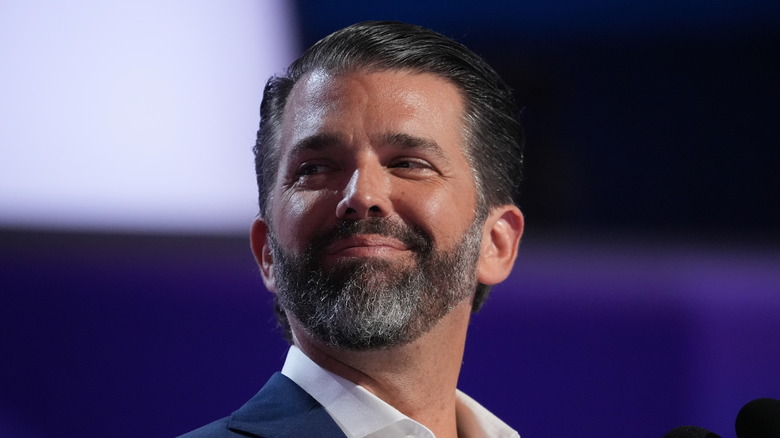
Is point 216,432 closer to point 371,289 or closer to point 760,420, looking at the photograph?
point 371,289

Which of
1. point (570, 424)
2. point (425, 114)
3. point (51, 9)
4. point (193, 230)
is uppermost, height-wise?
point (51, 9)

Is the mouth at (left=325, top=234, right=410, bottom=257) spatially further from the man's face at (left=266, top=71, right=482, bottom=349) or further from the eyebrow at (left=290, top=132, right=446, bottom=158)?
the eyebrow at (left=290, top=132, right=446, bottom=158)

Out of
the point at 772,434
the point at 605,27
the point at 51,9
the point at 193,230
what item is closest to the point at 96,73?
the point at 51,9

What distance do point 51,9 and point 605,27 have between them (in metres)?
1.40

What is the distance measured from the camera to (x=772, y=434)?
125 cm

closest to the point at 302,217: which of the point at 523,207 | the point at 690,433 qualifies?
the point at 690,433

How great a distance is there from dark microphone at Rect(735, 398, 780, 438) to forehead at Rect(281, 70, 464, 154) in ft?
2.45

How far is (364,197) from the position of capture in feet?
5.49

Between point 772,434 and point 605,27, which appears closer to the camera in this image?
point 772,434

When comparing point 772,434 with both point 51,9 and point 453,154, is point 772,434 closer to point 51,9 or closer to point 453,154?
point 453,154

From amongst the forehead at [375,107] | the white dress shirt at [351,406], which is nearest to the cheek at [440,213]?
the forehead at [375,107]

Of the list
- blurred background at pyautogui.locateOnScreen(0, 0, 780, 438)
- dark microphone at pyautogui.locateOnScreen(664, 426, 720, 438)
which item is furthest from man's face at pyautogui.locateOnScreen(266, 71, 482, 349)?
blurred background at pyautogui.locateOnScreen(0, 0, 780, 438)

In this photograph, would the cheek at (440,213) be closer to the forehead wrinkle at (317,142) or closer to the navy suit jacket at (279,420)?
the forehead wrinkle at (317,142)

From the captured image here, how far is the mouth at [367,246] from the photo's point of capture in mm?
1680
